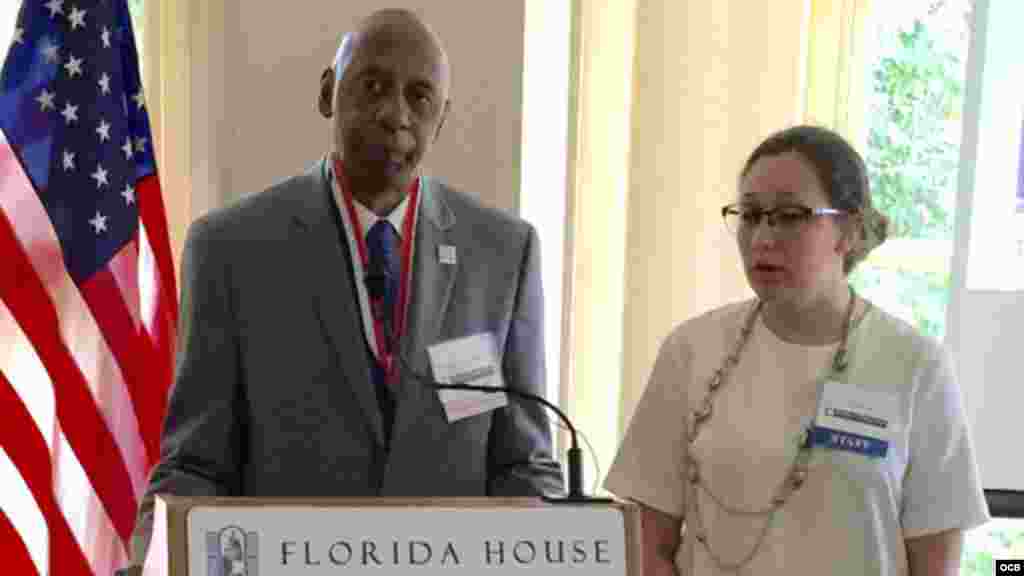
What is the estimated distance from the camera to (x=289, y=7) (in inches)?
95.5

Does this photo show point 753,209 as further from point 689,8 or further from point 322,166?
point 689,8

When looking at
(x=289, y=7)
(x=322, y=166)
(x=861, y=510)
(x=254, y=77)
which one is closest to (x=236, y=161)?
(x=254, y=77)

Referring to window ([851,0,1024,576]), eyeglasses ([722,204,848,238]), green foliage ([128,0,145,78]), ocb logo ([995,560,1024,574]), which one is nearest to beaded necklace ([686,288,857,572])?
eyeglasses ([722,204,848,238])

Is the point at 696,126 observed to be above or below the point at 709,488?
above

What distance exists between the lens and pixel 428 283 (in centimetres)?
162

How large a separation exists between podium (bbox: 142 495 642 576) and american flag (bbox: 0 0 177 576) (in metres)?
1.26

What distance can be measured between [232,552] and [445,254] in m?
0.83

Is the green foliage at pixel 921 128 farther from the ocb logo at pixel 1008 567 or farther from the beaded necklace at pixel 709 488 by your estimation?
the beaded necklace at pixel 709 488

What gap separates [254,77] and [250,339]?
110 centimetres

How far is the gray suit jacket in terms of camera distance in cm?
151

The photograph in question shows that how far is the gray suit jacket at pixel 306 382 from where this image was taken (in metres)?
1.51

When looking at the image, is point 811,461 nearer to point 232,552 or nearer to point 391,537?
point 391,537

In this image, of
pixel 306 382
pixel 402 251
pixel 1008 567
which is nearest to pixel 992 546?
pixel 1008 567

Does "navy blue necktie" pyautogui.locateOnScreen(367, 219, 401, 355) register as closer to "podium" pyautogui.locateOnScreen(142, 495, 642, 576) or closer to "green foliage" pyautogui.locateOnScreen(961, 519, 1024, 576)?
"podium" pyautogui.locateOnScreen(142, 495, 642, 576)
